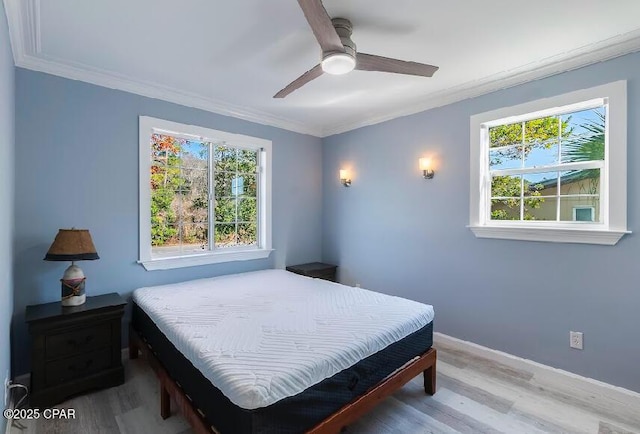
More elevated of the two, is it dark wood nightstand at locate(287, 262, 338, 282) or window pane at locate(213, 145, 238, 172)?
window pane at locate(213, 145, 238, 172)

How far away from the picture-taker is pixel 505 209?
112 inches

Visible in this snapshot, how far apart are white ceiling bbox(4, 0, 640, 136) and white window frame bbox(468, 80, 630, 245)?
0.83ft

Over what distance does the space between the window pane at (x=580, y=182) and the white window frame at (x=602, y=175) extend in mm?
46

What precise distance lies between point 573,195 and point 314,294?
7.48 ft

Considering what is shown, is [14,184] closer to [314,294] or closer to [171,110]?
[171,110]

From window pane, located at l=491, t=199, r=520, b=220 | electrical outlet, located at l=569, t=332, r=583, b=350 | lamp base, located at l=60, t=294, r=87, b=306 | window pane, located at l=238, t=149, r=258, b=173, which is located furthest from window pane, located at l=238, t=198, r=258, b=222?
electrical outlet, located at l=569, t=332, r=583, b=350

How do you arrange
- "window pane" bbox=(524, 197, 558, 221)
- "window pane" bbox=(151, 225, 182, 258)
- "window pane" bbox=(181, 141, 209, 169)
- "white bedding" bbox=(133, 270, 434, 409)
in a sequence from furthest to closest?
"window pane" bbox=(181, 141, 209, 169), "window pane" bbox=(151, 225, 182, 258), "window pane" bbox=(524, 197, 558, 221), "white bedding" bbox=(133, 270, 434, 409)

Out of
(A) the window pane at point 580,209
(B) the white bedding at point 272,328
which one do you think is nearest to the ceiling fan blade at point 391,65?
(A) the window pane at point 580,209

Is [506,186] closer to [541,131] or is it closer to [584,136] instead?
[541,131]

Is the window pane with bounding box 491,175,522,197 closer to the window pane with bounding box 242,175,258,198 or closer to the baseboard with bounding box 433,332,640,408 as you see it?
the baseboard with bounding box 433,332,640,408

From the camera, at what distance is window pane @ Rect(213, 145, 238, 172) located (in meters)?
3.52

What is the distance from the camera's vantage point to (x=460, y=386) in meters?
2.33

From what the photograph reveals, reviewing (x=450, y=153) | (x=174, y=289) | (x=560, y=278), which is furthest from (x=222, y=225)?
(x=560, y=278)

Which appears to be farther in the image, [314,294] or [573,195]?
[314,294]
